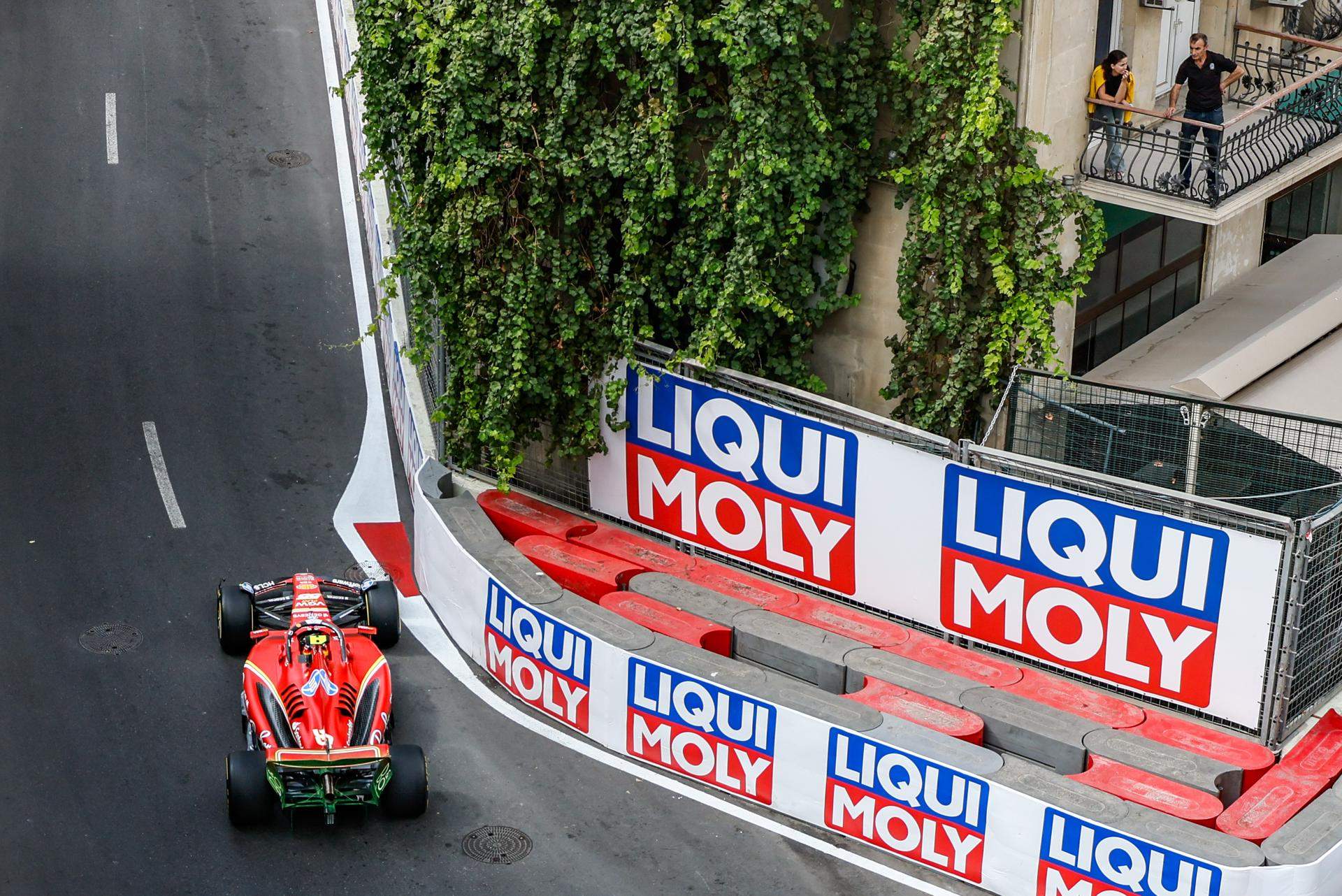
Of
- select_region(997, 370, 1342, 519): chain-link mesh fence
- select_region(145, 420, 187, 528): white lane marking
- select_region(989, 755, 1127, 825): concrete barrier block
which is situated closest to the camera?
A: select_region(989, 755, 1127, 825): concrete barrier block

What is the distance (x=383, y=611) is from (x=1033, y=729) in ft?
23.0

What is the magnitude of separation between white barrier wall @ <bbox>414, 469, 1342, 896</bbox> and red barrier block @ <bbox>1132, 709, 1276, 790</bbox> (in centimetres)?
145

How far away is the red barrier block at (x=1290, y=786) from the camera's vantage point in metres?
15.0

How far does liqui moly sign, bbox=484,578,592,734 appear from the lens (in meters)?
17.7

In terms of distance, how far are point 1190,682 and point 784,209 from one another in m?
6.29

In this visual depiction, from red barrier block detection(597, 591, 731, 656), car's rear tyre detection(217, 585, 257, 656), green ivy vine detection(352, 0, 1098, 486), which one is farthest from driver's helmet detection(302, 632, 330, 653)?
green ivy vine detection(352, 0, 1098, 486)

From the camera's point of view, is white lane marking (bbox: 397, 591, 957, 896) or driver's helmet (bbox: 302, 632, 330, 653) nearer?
white lane marking (bbox: 397, 591, 957, 896)

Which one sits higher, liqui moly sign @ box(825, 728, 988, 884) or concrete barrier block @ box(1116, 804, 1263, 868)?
concrete barrier block @ box(1116, 804, 1263, 868)

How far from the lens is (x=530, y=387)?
→ 62.9 feet

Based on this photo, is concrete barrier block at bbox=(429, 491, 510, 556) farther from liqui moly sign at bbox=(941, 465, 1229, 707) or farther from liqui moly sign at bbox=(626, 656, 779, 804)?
liqui moly sign at bbox=(941, 465, 1229, 707)

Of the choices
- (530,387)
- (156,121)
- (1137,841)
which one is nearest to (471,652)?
(530,387)

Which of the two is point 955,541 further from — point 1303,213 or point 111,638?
point 111,638

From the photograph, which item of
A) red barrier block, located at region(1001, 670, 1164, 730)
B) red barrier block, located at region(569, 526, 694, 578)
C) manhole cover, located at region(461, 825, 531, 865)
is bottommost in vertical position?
manhole cover, located at region(461, 825, 531, 865)

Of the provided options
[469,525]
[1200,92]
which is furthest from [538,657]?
[1200,92]
